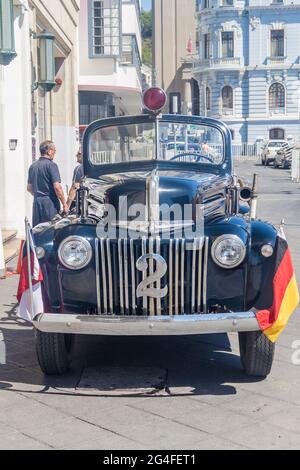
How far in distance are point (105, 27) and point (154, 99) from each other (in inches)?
948

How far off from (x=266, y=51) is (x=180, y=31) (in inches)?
878

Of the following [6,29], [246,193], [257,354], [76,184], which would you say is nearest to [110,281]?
[257,354]

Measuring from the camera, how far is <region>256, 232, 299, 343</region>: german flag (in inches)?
229

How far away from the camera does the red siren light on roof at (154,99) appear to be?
24.3 ft

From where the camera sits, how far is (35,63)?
56.2ft

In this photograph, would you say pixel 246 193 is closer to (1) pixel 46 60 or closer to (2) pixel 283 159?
(1) pixel 46 60

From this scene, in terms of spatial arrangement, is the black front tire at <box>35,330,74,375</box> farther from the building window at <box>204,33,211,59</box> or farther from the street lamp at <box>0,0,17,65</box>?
the building window at <box>204,33,211,59</box>

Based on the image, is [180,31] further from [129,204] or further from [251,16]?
[129,204]

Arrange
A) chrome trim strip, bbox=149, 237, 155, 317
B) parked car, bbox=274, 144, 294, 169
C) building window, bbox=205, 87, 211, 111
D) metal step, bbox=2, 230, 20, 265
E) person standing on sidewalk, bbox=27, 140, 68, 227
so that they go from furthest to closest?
1. building window, bbox=205, 87, 211, 111
2. parked car, bbox=274, 144, 294, 169
3. metal step, bbox=2, 230, 20, 265
4. person standing on sidewalk, bbox=27, 140, 68, 227
5. chrome trim strip, bbox=149, 237, 155, 317

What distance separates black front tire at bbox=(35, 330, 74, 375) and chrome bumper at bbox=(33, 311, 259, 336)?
0.44 meters

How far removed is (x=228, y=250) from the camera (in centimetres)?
600

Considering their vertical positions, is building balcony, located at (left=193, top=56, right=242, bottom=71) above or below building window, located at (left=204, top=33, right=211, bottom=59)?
Answer: below

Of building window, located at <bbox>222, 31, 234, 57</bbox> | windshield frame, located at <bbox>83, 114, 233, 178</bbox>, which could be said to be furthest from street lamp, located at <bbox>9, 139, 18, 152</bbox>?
building window, located at <bbox>222, 31, 234, 57</bbox>

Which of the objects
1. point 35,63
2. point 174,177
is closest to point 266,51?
point 35,63
